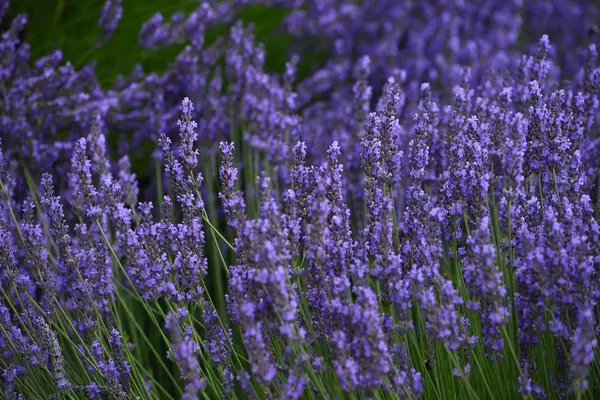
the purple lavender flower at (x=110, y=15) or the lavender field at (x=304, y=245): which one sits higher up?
the purple lavender flower at (x=110, y=15)

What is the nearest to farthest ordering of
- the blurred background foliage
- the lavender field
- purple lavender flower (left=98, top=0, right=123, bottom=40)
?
1. the lavender field
2. purple lavender flower (left=98, top=0, right=123, bottom=40)
3. the blurred background foliage

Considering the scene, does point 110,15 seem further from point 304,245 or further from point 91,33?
point 304,245

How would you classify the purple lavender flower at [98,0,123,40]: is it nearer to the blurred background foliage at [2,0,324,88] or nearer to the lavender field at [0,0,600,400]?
the lavender field at [0,0,600,400]

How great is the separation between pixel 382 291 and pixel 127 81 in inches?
83.2

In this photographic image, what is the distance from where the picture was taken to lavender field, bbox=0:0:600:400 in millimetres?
1720

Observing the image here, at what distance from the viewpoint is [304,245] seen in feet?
7.73

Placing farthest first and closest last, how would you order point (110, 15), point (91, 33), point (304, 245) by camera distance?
point (91, 33) < point (110, 15) < point (304, 245)

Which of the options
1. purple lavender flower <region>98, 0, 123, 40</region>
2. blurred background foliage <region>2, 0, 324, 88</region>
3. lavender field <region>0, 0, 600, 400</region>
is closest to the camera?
lavender field <region>0, 0, 600, 400</region>

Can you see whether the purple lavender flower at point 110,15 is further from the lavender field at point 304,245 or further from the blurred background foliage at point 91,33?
the blurred background foliage at point 91,33

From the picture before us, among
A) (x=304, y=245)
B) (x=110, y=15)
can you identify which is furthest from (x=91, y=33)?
(x=304, y=245)

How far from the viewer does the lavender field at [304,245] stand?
1.72m

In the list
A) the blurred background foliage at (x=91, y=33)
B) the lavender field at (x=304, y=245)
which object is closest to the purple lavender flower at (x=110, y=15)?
the lavender field at (x=304, y=245)

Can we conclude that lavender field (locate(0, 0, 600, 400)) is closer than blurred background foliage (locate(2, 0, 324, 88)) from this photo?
Yes

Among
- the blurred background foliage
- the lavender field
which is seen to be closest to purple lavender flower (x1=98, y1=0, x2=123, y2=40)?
the lavender field
